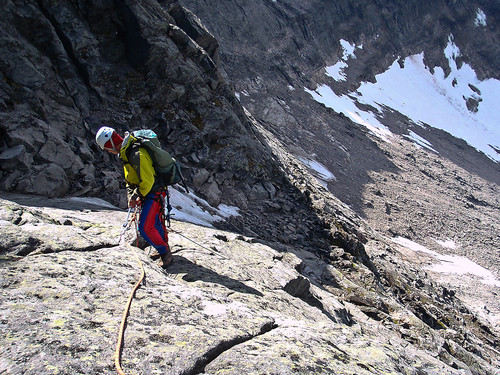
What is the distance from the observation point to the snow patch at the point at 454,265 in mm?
17844

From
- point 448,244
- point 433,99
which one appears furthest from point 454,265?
point 433,99

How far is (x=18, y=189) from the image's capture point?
6.56 meters

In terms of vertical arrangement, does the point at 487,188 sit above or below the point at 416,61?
below

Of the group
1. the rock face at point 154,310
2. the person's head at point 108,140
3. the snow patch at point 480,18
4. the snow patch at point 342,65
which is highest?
the snow patch at point 480,18

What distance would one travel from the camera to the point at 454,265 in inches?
732

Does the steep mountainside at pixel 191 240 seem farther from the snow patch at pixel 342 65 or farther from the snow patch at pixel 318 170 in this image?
the snow patch at pixel 342 65

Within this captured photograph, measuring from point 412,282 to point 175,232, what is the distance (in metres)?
9.34

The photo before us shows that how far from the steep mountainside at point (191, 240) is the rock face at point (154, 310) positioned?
2cm

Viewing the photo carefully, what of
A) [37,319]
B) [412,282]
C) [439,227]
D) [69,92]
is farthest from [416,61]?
[37,319]

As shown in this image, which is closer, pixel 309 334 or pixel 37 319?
pixel 37 319

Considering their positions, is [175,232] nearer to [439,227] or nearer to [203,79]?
[203,79]

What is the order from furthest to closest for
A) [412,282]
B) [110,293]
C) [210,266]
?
[412,282] < [210,266] < [110,293]

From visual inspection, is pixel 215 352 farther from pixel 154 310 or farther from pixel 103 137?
pixel 103 137

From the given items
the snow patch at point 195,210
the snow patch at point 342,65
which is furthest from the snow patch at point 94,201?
the snow patch at point 342,65
